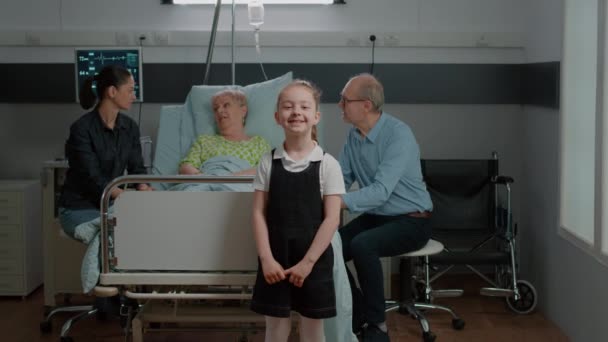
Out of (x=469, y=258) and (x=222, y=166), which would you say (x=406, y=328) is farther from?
(x=222, y=166)

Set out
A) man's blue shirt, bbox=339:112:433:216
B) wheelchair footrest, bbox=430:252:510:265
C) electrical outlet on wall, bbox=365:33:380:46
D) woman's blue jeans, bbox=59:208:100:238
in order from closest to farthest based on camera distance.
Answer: man's blue shirt, bbox=339:112:433:216 < woman's blue jeans, bbox=59:208:100:238 < wheelchair footrest, bbox=430:252:510:265 < electrical outlet on wall, bbox=365:33:380:46

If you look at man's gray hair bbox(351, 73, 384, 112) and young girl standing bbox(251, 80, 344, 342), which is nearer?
young girl standing bbox(251, 80, 344, 342)

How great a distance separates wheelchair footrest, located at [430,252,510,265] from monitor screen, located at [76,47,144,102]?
192cm

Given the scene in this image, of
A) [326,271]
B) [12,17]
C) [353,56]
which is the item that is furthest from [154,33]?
[326,271]

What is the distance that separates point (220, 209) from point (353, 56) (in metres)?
2.43

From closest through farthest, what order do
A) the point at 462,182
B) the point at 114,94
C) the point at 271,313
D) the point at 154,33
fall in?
the point at 271,313
the point at 114,94
the point at 462,182
the point at 154,33

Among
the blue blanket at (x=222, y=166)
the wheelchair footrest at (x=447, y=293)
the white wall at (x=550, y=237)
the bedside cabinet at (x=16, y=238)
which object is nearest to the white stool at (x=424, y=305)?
the wheelchair footrest at (x=447, y=293)

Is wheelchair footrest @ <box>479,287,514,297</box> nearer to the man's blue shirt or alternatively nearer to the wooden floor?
the wooden floor

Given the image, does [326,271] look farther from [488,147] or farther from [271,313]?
[488,147]

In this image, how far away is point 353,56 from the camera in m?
5.32

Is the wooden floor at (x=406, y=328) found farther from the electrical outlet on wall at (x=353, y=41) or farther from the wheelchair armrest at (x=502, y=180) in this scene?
the electrical outlet on wall at (x=353, y=41)

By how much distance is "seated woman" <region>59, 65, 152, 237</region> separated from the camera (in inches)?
154

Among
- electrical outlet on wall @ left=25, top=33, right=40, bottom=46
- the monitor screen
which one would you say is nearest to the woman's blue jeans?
the monitor screen

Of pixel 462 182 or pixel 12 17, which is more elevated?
pixel 12 17
